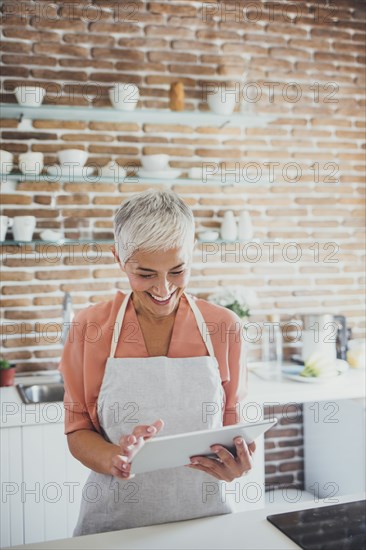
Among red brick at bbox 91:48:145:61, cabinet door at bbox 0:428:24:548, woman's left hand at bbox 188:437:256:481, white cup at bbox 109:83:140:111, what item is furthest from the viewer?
red brick at bbox 91:48:145:61

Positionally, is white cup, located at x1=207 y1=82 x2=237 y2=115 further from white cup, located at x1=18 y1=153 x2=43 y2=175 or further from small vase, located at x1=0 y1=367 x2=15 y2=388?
small vase, located at x1=0 y1=367 x2=15 y2=388

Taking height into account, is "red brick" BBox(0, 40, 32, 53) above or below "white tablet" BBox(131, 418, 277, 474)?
above

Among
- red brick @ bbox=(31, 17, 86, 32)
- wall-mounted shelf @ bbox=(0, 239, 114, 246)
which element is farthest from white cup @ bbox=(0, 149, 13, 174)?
red brick @ bbox=(31, 17, 86, 32)

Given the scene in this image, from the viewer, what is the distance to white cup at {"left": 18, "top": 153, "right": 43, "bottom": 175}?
2.90m

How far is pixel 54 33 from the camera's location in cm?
306

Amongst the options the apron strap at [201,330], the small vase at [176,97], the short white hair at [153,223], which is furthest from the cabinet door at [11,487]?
the small vase at [176,97]

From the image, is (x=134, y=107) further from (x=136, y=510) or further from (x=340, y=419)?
(x=136, y=510)

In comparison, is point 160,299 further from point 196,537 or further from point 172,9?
point 172,9

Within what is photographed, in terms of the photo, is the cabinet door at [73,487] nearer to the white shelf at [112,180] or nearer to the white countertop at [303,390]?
the white countertop at [303,390]

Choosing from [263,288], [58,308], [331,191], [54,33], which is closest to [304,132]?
[331,191]

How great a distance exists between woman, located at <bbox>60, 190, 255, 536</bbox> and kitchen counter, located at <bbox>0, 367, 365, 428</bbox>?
2.98 ft

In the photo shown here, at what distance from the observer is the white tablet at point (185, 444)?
1.19m

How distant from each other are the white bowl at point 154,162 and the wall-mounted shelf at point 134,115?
23 centimetres

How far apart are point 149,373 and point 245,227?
6.05ft
